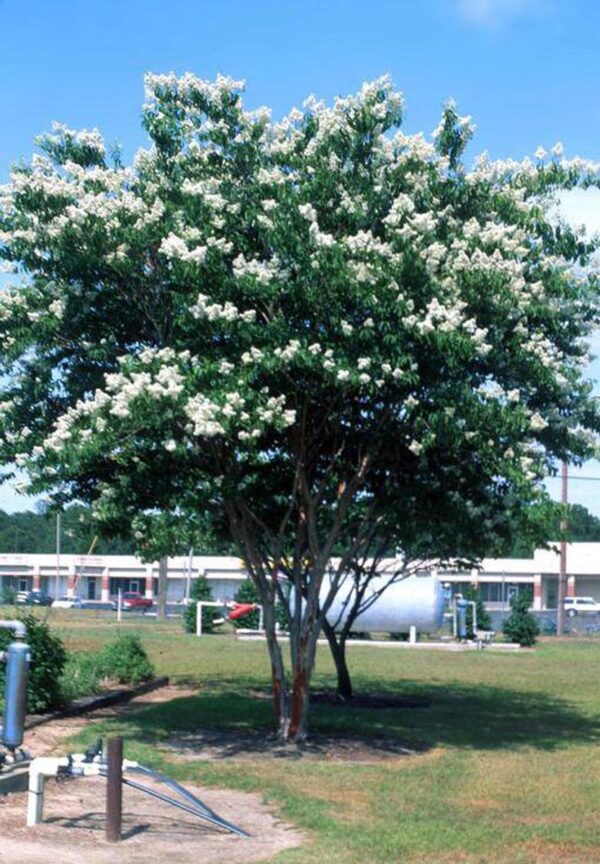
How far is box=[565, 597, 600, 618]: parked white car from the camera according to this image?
7819cm

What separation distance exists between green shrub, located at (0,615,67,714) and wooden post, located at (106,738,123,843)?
22.4 feet

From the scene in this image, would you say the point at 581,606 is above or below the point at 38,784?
below

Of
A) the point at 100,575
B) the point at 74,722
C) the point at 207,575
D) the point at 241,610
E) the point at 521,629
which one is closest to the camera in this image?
the point at 74,722

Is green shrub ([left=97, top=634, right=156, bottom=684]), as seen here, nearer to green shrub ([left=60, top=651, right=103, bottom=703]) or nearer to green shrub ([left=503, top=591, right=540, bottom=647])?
green shrub ([left=60, top=651, right=103, bottom=703])

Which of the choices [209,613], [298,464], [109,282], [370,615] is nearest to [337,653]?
[298,464]

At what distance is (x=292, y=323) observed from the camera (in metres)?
13.9

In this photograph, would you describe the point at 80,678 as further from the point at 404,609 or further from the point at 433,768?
the point at 404,609

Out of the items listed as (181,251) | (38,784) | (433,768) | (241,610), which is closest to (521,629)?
(241,610)

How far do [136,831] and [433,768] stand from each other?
4643 mm

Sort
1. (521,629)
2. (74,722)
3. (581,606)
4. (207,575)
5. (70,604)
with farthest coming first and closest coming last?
(581,606), (207,575), (70,604), (521,629), (74,722)

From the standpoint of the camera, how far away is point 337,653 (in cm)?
2219

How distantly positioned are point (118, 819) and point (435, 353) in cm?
605

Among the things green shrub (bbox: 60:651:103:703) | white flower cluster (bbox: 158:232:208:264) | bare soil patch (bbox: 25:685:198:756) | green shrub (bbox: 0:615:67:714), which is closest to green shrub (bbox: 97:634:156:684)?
green shrub (bbox: 60:651:103:703)

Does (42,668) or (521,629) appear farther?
(521,629)
